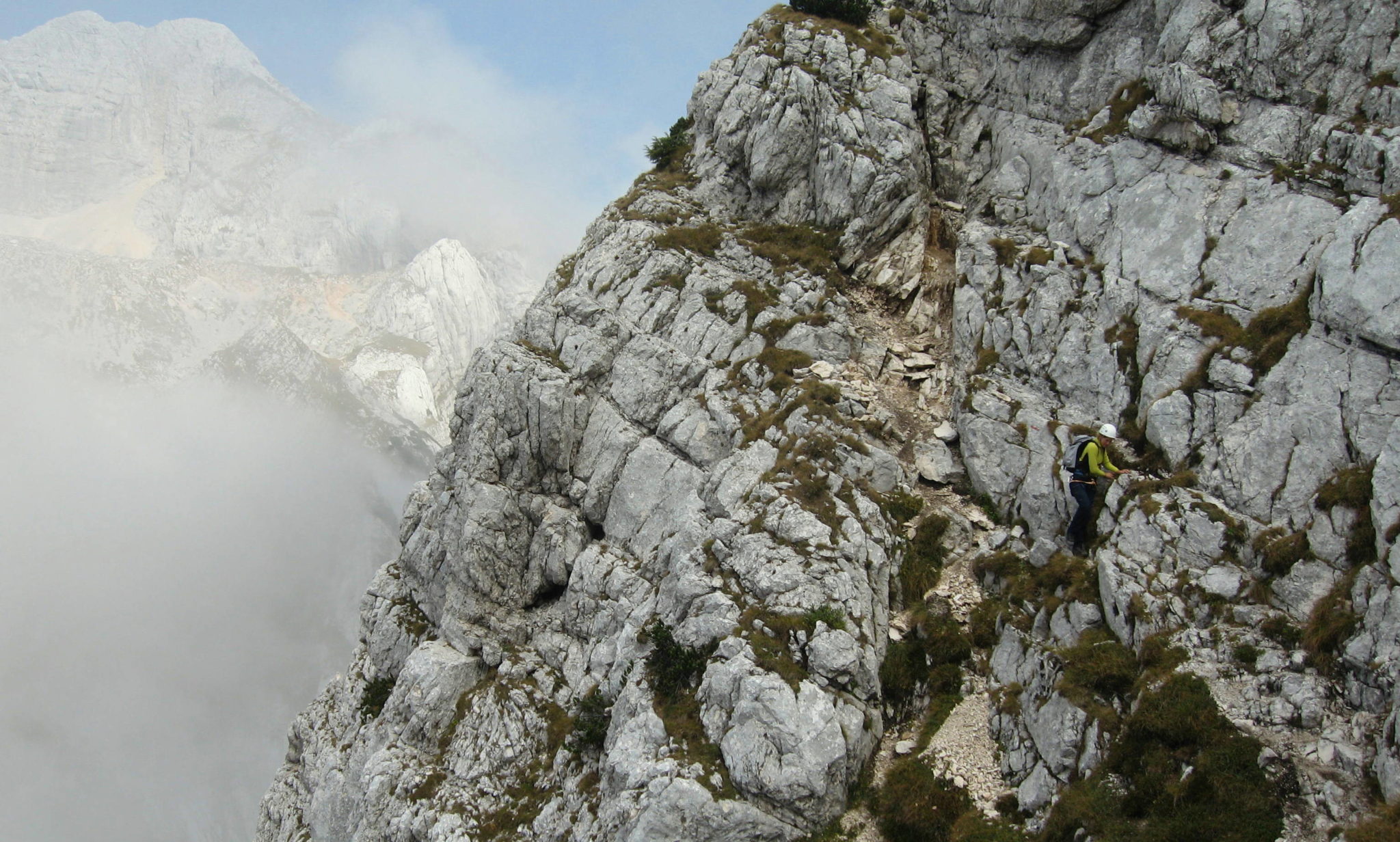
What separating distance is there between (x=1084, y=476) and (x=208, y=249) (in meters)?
192

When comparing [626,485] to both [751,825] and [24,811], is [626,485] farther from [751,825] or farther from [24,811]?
[24,811]

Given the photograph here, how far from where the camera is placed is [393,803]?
26.6 metres

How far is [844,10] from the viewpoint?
39.3m

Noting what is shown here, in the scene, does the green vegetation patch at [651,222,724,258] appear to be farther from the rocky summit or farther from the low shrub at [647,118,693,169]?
the low shrub at [647,118,693,169]

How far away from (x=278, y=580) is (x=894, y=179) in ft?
441

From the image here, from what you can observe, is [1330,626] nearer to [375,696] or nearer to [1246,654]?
[1246,654]

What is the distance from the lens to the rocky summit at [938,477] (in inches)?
630

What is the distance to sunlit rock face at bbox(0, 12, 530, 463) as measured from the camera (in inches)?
5709

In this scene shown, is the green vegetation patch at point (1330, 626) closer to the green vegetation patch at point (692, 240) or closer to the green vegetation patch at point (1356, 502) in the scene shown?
the green vegetation patch at point (1356, 502)

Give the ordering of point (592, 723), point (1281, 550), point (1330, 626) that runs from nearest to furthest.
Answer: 1. point (1330, 626)
2. point (1281, 550)
3. point (592, 723)

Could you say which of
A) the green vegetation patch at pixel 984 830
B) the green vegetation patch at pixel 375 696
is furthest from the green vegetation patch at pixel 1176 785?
the green vegetation patch at pixel 375 696

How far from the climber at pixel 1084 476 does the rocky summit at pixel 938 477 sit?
478 mm

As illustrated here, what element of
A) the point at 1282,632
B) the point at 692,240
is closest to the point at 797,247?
the point at 692,240

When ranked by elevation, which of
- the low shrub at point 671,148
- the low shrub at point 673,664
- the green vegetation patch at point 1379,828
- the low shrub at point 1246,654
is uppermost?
the low shrub at point 671,148
